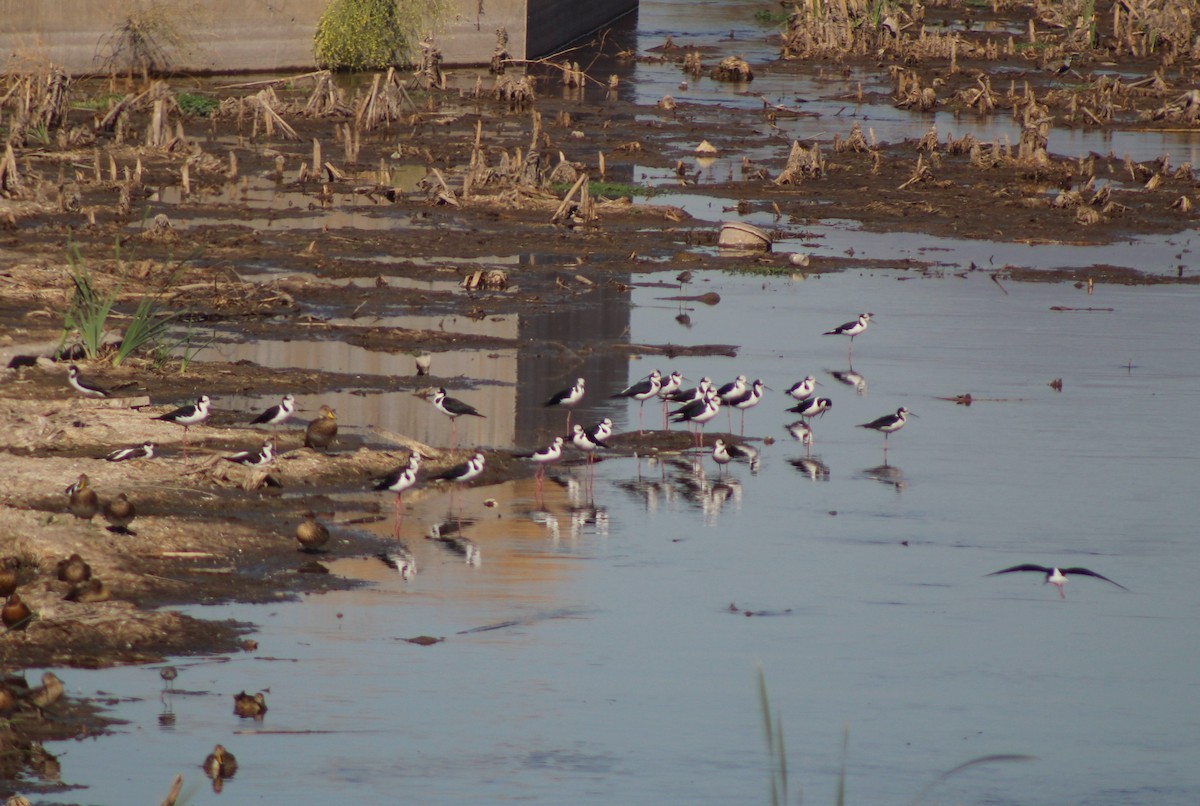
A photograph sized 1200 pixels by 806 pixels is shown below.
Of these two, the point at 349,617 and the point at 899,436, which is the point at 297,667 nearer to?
the point at 349,617

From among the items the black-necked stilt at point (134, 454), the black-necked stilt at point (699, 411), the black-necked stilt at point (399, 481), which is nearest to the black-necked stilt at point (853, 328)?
the black-necked stilt at point (699, 411)

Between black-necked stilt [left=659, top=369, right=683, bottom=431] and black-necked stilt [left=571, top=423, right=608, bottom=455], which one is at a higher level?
black-necked stilt [left=659, top=369, right=683, bottom=431]

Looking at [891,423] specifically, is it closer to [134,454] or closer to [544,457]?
[544,457]

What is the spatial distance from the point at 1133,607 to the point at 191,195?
60.7 ft

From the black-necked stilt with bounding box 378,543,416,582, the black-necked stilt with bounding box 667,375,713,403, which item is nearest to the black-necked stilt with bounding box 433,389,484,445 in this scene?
the black-necked stilt with bounding box 667,375,713,403

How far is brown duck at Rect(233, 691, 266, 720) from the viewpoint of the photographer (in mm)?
9164

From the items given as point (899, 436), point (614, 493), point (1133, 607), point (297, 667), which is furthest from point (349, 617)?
point (899, 436)

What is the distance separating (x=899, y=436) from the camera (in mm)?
16688

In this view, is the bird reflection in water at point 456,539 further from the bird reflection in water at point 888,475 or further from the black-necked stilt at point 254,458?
the bird reflection in water at point 888,475

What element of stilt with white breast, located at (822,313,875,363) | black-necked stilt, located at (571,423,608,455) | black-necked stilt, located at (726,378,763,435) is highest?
stilt with white breast, located at (822,313,875,363)

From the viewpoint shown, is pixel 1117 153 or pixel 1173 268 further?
pixel 1117 153

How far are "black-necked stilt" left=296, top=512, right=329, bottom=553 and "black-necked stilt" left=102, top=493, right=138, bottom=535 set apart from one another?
43.2 inches

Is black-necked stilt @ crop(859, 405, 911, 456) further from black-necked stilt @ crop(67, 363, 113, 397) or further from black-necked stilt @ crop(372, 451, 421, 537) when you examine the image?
black-necked stilt @ crop(67, 363, 113, 397)

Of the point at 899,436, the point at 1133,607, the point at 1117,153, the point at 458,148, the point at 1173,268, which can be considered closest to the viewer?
the point at 1133,607
